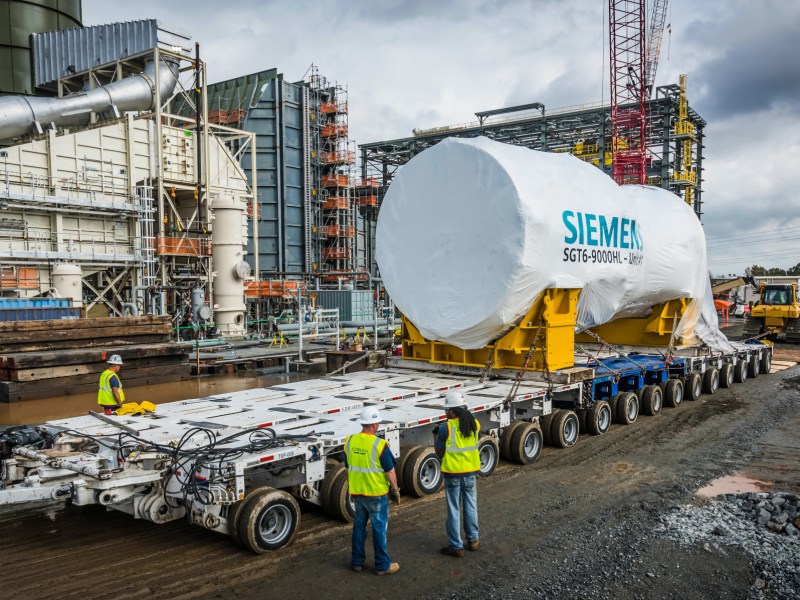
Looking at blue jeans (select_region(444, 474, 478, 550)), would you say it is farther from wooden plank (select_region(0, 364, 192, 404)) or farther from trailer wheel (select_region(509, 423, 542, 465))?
wooden plank (select_region(0, 364, 192, 404))

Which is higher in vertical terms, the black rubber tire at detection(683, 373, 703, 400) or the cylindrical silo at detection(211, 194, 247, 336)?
the cylindrical silo at detection(211, 194, 247, 336)

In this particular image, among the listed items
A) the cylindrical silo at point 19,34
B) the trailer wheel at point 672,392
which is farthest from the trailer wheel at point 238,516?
the cylindrical silo at point 19,34

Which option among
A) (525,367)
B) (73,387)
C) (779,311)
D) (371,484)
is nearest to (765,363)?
(779,311)

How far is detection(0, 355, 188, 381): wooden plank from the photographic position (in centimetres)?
1706

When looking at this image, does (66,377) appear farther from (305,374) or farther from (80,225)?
(80,225)

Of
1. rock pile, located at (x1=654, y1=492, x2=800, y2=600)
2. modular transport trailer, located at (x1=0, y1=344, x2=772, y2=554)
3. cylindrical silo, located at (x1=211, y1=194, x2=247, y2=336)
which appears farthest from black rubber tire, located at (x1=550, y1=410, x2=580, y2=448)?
cylindrical silo, located at (x1=211, y1=194, x2=247, y2=336)

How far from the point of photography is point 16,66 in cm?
4238

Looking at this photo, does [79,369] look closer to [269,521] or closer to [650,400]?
[269,521]

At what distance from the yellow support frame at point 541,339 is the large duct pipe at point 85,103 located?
25254 millimetres

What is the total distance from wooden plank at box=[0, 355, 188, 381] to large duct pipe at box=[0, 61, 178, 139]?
49.9 feet

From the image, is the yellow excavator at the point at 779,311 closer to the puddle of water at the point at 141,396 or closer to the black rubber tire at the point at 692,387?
the black rubber tire at the point at 692,387

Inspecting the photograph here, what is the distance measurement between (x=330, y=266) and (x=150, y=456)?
41.9m

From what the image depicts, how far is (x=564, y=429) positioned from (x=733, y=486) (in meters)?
2.80

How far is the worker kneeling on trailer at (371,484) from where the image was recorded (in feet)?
20.7
